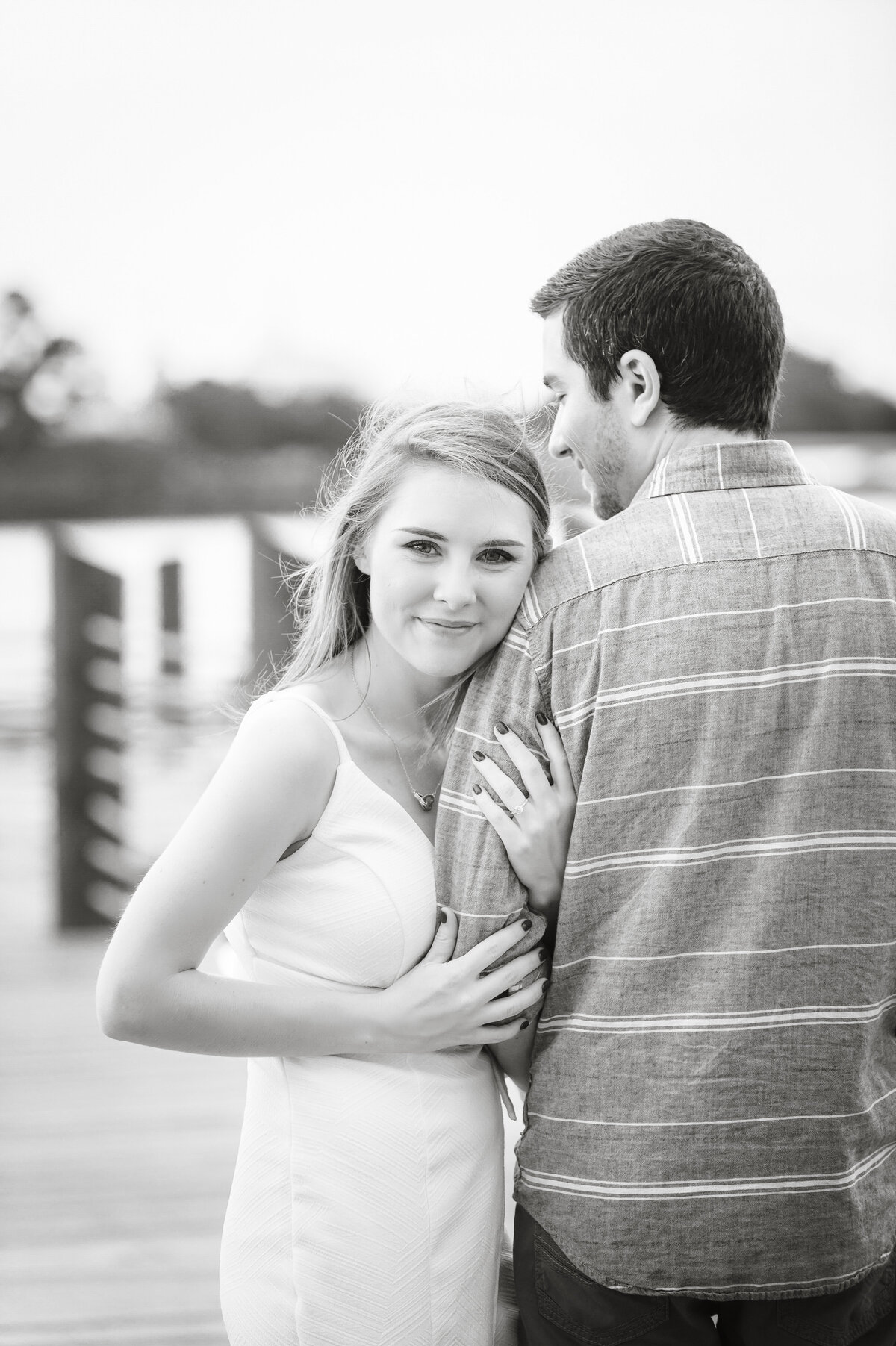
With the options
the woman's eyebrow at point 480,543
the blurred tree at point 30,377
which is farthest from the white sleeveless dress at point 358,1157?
the blurred tree at point 30,377

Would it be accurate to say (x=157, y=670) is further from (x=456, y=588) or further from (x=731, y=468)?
(x=731, y=468)

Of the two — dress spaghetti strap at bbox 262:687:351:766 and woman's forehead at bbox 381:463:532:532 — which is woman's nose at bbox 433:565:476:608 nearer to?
woman's forehead at bbox 381:463:532:532

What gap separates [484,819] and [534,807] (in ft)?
0.19

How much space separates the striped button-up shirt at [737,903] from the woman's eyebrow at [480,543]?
157 millimetres

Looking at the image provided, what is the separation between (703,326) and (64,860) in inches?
185

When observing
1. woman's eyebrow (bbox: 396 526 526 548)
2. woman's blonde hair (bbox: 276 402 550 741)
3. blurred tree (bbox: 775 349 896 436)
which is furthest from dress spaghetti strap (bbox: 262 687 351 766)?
blurred tree (bbox: 775 349 896 436)

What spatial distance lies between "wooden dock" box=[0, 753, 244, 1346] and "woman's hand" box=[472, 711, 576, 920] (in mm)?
1607

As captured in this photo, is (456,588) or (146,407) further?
(146,407)

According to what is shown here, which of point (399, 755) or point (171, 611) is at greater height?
point (399, 755)

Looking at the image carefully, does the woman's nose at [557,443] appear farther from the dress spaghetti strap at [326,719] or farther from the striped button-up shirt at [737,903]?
the dress spaghetti strap at [326,719]

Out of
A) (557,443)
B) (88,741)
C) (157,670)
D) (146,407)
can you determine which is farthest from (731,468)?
(146,407)

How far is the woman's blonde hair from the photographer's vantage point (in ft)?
4.38

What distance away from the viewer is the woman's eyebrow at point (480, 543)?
1.29 meters

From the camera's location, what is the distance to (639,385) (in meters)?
1.32
